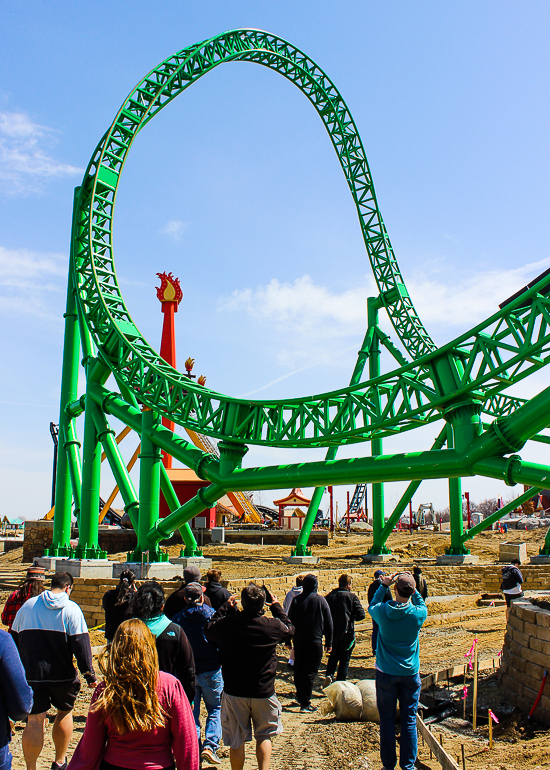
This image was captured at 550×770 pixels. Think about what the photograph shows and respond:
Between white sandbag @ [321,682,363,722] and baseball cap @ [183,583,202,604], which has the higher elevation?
baseball cap @ [183,583,202,604]

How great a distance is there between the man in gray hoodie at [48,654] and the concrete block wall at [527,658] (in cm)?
437

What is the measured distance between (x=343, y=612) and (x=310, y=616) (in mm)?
770

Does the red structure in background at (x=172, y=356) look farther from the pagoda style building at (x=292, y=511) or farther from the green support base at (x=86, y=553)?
the green support base at (x=86, y=553)

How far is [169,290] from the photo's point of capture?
34125 millimetres

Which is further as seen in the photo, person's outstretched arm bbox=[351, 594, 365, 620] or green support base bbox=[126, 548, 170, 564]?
green support base bbox=[126, 548, 170, 564]

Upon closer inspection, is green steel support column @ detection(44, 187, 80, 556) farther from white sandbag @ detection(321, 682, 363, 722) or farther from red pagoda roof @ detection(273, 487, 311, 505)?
red pagoda roof @ detection(273, 487, 311, 505)

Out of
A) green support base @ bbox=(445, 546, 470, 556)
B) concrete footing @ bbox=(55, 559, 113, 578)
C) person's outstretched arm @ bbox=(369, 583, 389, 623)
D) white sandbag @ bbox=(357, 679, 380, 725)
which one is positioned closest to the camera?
person's outstretched arm @ bbox=(369, 583, 389, 623)

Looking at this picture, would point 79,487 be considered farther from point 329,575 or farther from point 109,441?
point 329,575

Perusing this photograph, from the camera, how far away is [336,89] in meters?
22.3

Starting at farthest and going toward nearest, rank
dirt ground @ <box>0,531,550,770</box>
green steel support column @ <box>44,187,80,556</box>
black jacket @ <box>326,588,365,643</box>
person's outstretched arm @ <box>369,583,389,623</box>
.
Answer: green steel support column @ <box>44,187,80,556</box>
black jacket @ <box>326,588,365,643</box>
dirt ground @ <box>0,531,550,770</box>
person's outstretched arm @ <box>369,583,389,623</box>

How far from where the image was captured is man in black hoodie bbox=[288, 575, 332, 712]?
682 cm

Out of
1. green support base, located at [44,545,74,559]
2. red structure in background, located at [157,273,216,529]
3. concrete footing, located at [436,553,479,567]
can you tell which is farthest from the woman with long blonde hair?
red structure in background, located at [157,273,216,529]

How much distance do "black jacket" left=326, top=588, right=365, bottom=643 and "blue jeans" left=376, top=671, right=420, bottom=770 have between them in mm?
2720

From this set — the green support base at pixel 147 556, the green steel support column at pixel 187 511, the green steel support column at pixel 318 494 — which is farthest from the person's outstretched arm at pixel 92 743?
the green steel support column at pixel 318 494
